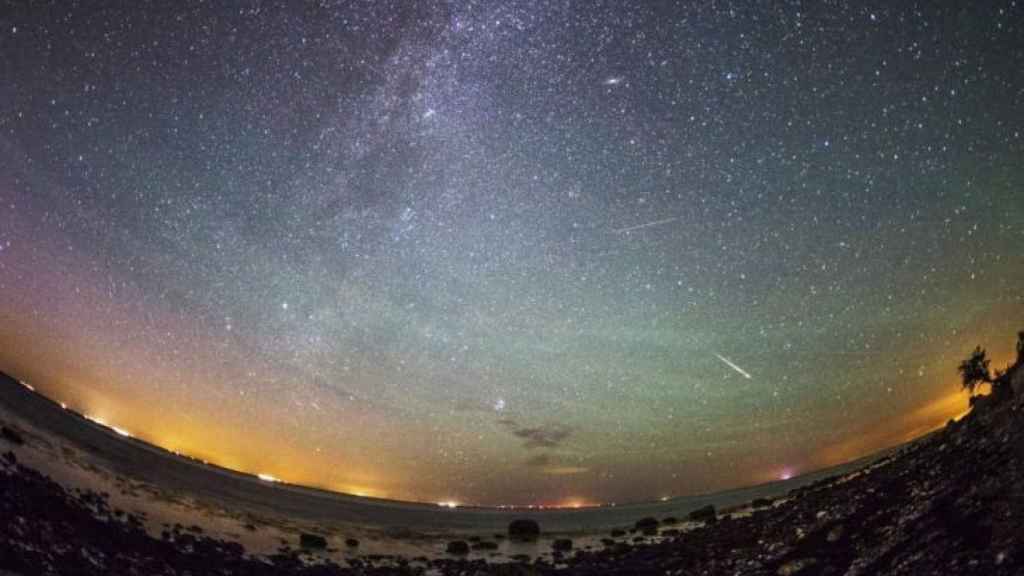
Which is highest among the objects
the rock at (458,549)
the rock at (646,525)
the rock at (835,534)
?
the rock at (835,534)

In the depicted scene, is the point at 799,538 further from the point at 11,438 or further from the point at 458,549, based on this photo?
the point at 11,438

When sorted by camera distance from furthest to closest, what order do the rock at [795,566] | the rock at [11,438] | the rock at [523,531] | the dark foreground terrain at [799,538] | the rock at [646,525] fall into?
1. the rock at [523,531]
2. the rock at [646,525]
3. the rock at [11,438]
4. the rock at [795,566]
5. the dark foreground terrain at [799,538]

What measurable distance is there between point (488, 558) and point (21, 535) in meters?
22.7

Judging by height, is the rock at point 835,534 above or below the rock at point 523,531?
above

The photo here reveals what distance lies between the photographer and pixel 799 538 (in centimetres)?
1393

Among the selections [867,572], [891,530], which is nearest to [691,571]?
[891,530]

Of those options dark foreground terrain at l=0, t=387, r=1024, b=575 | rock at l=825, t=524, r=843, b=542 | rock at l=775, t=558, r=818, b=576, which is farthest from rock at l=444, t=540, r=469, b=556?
rock at l=775, t=558, r=818, b=576

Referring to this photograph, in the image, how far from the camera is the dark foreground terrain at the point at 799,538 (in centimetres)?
792

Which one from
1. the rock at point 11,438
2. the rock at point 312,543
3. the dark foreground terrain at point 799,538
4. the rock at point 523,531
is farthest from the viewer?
the rock at point 523,531

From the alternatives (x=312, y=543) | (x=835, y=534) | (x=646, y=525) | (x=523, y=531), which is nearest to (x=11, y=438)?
(x=312, y=543)

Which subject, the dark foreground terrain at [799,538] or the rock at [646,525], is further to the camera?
the rock at [646,525]

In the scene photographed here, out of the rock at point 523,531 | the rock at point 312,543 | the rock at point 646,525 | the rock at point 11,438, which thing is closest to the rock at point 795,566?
the rock at point 312,543

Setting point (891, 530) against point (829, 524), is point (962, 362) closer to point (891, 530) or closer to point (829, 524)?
point (829, 524)

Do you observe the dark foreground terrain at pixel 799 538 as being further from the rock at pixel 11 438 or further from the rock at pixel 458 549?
the rock at pixel 11 438
